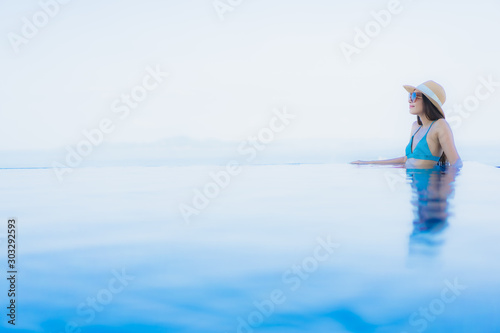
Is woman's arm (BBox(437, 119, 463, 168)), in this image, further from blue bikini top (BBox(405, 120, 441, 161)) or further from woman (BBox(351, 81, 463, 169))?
blue bikini top (BBox(405, 120, 441, 161))

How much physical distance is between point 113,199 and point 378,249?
70.5 inches

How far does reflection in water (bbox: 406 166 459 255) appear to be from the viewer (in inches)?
48.6

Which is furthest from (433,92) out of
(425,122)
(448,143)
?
(448,143)

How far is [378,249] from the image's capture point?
1.22 m

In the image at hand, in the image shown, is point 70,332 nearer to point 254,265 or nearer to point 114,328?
point 114,328

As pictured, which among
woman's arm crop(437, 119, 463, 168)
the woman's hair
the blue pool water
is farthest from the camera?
the woman's hair

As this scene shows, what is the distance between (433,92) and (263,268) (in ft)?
10.4

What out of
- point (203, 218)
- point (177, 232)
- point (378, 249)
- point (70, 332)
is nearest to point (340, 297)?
point (378, 249)

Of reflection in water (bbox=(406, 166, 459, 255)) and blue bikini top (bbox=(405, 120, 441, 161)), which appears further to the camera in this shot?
blue bikini top (bbox=(405, 120, 441, 161))

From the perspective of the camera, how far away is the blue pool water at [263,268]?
0.80m

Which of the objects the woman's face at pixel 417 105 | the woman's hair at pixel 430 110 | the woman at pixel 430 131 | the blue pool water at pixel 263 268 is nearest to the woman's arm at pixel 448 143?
the woman at pixel 430 131

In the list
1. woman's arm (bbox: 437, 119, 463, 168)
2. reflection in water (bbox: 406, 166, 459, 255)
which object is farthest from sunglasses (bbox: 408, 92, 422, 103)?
reflection in water (bbox: 406, 166, 459, 255)

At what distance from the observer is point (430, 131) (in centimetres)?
376

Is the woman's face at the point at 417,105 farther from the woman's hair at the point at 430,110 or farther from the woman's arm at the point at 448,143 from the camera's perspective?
the woman's arm at the point at 448,143
